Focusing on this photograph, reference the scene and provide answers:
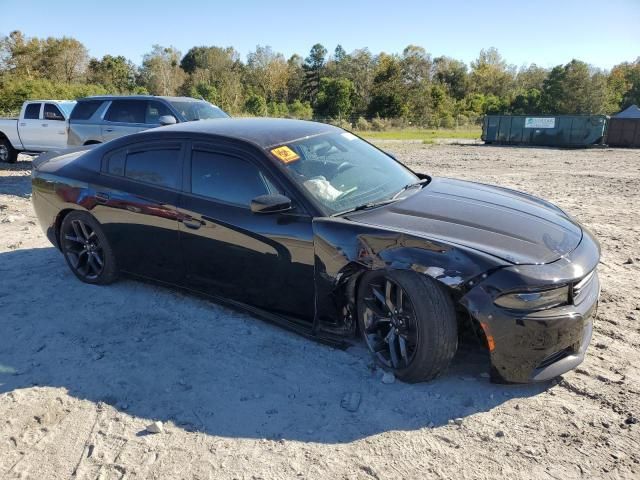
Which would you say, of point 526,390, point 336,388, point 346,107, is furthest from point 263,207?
point 346,107

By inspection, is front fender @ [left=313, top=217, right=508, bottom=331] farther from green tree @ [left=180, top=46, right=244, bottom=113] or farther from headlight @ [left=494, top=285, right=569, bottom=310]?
green tree @ [left=180, top=46, right=244, bottom=113]

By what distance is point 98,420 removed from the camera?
2.89 metres

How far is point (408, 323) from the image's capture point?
121 inches

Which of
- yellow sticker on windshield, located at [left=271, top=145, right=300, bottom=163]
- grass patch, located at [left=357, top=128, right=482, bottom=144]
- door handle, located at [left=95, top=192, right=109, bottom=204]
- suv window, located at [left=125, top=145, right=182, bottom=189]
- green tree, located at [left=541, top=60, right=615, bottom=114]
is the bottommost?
grass patch, located at [left=357, top=128, right=482, bottom=144]

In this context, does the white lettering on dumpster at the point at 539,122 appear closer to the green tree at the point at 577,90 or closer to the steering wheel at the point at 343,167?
the steering wheel at the point at 343,167

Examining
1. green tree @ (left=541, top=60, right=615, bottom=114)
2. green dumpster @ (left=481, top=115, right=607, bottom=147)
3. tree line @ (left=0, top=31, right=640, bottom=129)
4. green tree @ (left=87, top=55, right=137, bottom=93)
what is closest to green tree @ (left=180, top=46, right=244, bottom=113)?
tree line @ (left=0, top=31, right=640, bottom=129)

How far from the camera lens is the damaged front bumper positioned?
2748 millimetres

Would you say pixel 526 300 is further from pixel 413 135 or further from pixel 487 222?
pixel 413 135

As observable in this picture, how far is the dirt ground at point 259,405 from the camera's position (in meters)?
2.49

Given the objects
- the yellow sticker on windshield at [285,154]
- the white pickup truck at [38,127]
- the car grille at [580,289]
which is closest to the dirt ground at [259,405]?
the car grille at [580,289]

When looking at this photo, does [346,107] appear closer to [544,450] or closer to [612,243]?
[612,243]

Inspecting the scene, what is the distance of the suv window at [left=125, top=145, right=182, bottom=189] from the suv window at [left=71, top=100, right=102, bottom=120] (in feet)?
21.9

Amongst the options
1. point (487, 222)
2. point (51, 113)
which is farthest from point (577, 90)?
point (487, 222)

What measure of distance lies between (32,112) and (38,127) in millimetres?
503
